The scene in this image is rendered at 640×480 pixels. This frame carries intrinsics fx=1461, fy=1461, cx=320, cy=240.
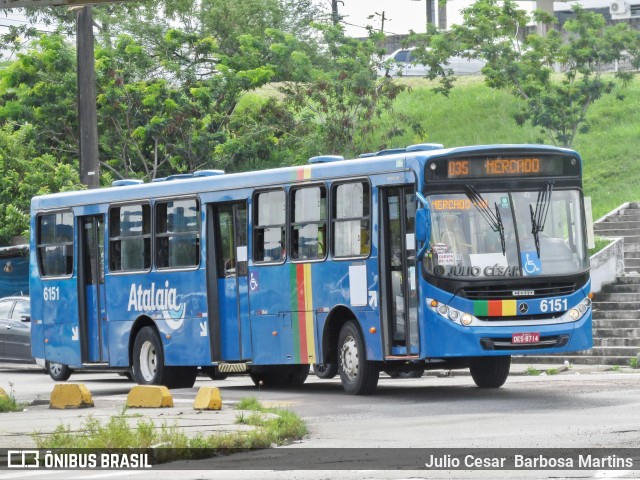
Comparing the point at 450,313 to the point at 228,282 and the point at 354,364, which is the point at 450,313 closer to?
the point at 354,364

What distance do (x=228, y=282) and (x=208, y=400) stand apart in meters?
4.91

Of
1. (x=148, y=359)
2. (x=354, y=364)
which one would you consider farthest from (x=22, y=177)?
(x=354, y=364)

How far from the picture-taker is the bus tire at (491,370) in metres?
20.1

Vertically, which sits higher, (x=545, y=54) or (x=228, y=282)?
(x=545, y=54)

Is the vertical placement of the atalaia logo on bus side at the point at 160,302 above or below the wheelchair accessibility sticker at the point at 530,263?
below

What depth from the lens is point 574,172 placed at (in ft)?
61.6

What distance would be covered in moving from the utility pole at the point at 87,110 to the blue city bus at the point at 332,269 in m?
1.28

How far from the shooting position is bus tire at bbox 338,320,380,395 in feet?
62.7

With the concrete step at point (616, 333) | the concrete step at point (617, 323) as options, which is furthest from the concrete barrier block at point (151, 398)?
the concrete step at point (617, 323)

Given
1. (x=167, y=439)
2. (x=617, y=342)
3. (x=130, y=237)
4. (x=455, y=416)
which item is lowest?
(x=617, y=342)

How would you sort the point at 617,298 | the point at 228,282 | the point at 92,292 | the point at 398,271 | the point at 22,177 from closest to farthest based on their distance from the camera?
the point at 398,271
the point at 228,282
the point at 92,292
the point at 617,298
the point at 22,177

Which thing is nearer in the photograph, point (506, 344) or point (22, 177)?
point (506, 344)

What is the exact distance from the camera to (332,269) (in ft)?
64.1

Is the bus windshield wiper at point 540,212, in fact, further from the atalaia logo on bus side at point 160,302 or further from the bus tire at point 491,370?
the atalaia logo on bus side at point 160,302
